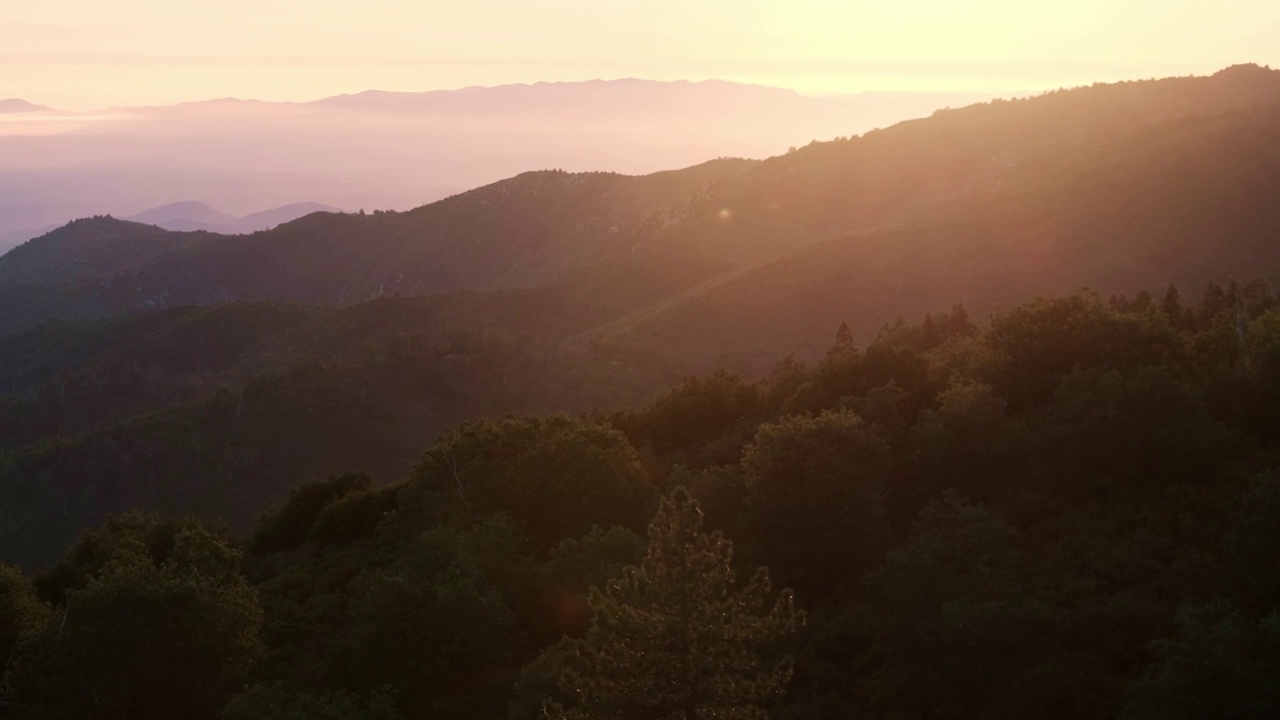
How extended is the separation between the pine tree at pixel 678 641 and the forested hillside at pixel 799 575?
36mm

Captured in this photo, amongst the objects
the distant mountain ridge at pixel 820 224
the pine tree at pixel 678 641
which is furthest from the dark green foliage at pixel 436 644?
the distant mountain ridge at pixel 820 224

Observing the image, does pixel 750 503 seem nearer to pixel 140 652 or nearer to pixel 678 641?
pixel 678 641

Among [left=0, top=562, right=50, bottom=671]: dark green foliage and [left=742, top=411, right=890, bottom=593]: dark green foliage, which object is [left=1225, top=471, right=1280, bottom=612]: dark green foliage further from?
[left=0, top=562, right=50, bottom=671]: dark green foliage

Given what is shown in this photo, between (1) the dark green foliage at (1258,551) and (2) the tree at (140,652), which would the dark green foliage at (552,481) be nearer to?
(2) the tree at (140,652)

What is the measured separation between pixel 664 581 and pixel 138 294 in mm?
145275

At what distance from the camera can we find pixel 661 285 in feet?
282

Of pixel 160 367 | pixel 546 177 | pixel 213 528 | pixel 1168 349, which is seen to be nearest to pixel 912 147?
pixel 546 177

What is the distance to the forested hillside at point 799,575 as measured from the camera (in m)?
12.8

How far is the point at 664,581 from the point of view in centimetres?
1226

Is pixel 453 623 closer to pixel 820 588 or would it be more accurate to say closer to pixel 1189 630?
pixel 820 588

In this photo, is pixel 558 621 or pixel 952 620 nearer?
pixel 952 620

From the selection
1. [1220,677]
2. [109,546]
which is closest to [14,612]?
[109,546]

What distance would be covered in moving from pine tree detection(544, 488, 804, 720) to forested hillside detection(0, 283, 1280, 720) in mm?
36

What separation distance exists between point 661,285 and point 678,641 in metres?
74.5
